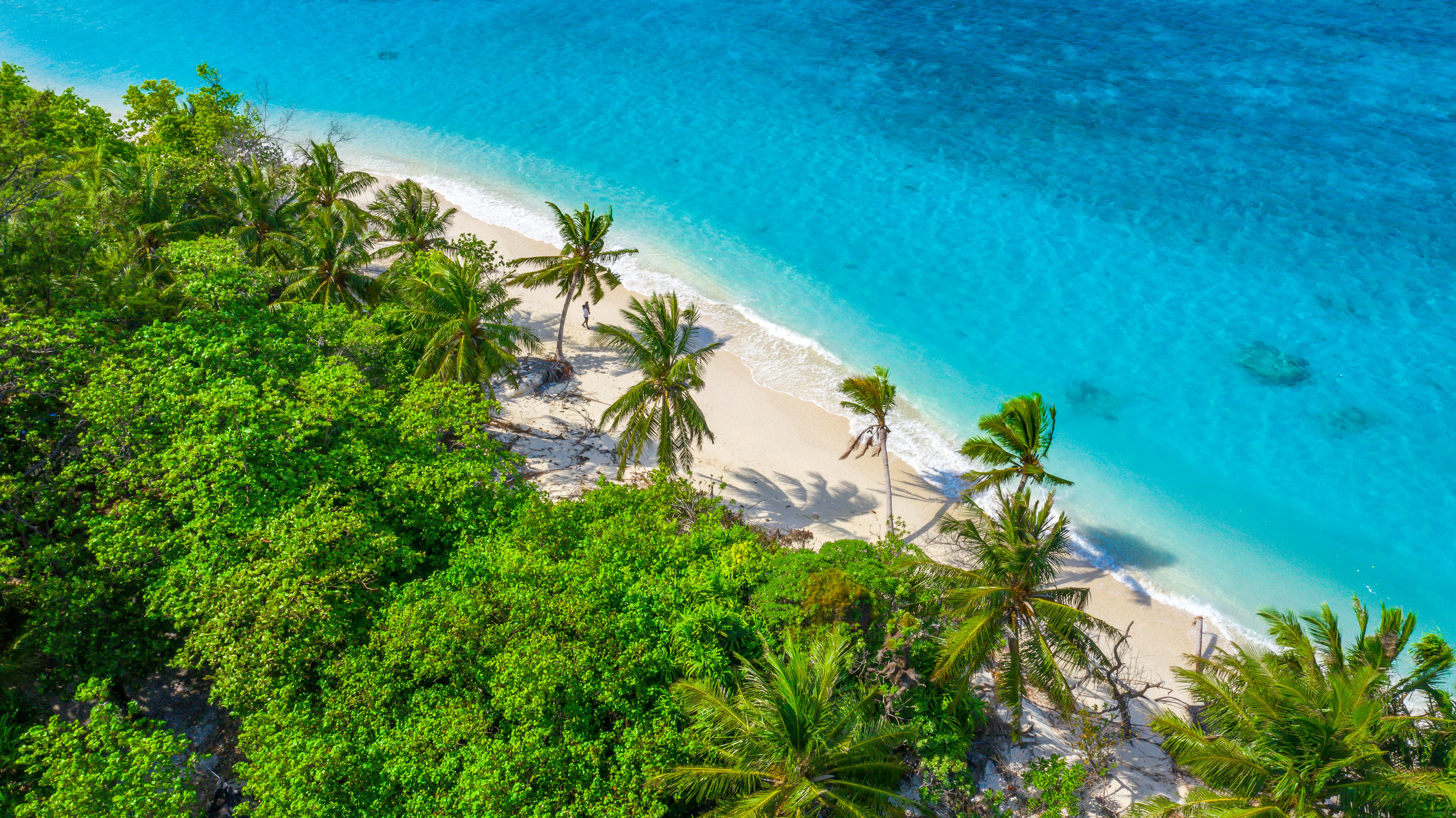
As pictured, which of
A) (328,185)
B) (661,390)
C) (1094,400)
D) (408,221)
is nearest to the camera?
(661,390)

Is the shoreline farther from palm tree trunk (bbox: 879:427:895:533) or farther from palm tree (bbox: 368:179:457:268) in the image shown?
palm tree (bbox: 368:179:457:268)

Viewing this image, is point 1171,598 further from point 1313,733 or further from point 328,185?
point 328,185

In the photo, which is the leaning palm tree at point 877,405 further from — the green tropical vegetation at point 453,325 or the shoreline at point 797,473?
the green tropical vegetation at point 453,325

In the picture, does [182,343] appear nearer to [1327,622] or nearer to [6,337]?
[6,337]

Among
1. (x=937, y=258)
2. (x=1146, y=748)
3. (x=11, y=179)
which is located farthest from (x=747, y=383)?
(x=11, y=179)

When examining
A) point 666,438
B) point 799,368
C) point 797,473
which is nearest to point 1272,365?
point 799,368

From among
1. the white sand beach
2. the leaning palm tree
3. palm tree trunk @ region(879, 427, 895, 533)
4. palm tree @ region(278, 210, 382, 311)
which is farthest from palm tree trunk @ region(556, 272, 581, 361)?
palm tree trunk @ region(879, 427, 895, 533)
